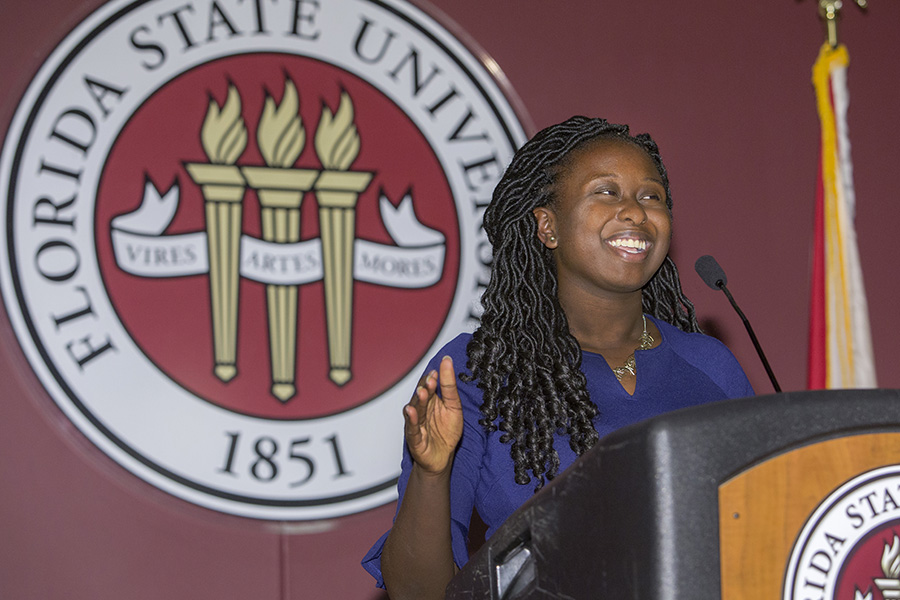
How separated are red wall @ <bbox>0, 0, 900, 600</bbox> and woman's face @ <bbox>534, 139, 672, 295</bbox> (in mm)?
968

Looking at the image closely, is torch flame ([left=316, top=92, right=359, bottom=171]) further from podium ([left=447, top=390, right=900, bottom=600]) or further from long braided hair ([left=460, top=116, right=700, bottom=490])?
podium ([left=447, top=390, right=900, bottom=600])

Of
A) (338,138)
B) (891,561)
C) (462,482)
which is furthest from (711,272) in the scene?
(338,138)

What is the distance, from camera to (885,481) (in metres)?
0.66

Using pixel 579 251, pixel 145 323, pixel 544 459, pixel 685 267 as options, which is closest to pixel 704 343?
pixel 579 251

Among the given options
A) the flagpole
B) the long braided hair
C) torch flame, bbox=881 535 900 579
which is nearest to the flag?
the flagpole

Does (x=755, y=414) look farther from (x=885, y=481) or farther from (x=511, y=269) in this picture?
(x=511, y=269)

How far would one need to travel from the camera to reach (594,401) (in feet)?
4.35

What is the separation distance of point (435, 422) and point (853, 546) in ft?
1.70

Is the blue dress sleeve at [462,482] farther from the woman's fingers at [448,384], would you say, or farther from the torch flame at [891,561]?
the torch flame at [891,561]

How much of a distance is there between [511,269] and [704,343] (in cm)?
32

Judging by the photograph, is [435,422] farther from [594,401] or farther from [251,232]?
[251,232]

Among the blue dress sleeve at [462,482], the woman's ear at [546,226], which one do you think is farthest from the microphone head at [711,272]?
the blue dress sleeve at [462,482]

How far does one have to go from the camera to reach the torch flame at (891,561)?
0.65 meters

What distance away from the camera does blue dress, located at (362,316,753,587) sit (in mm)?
1255
